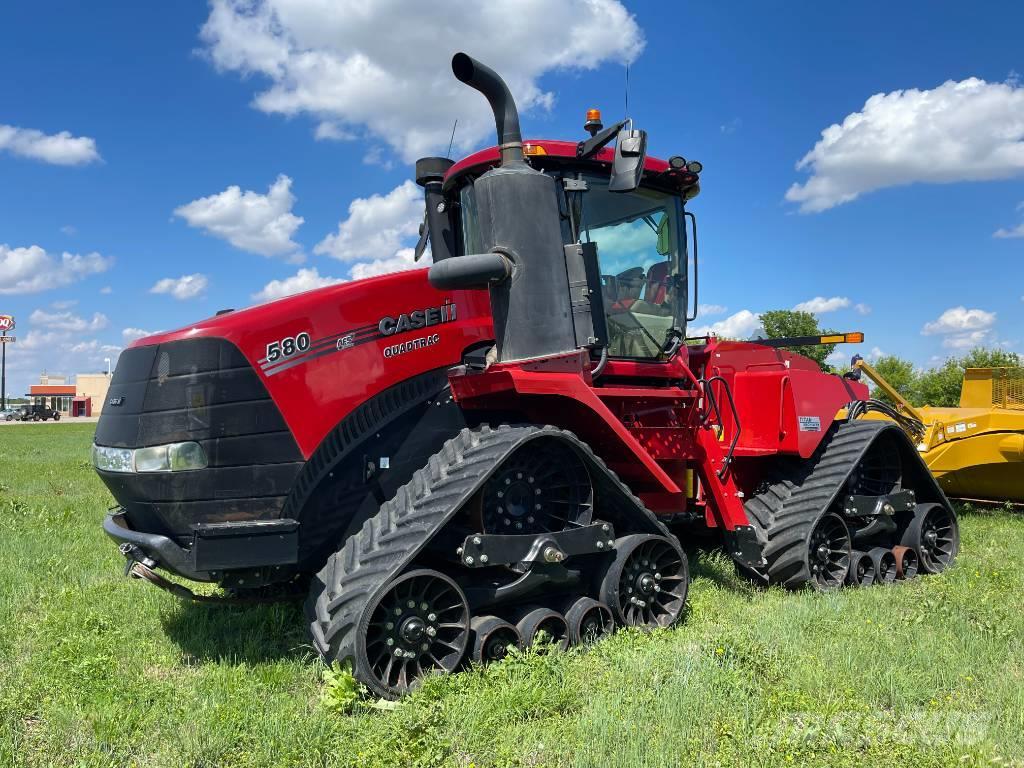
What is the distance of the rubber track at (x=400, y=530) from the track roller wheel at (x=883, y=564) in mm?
3477

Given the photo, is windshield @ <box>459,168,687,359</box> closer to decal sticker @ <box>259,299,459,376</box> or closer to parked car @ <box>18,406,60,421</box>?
decal sticker @ <box>259,299,459,376</box>

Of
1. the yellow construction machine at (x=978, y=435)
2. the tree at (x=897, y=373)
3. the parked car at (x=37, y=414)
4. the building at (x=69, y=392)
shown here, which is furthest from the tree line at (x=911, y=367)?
the building at (x=69, y=392)

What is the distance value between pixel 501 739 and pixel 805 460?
14.0 feet

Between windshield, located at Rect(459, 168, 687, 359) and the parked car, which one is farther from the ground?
the parked car

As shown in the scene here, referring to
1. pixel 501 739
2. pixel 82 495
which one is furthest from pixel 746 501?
pixel 82 495

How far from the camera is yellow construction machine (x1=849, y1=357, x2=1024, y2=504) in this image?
30.0 feet

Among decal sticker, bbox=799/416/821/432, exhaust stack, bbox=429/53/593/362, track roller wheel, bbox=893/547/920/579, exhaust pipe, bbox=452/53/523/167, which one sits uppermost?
exhaust pipe, bbox=452/53/523/167

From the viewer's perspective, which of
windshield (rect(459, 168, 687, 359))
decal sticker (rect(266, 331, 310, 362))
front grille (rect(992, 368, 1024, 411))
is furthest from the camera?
front grille (rect(992, 368, 1024, 411))

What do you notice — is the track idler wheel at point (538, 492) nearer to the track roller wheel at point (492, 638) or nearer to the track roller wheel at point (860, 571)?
the track roller wheel at point (492, 638)

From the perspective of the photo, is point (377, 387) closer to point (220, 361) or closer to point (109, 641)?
point (220, 361)

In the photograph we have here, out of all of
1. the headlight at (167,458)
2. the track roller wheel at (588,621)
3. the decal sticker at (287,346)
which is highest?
the decal sticker at (287,346)

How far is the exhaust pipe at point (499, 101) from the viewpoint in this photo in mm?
4648

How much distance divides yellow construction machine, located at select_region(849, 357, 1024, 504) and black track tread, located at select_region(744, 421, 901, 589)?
1.89 meters

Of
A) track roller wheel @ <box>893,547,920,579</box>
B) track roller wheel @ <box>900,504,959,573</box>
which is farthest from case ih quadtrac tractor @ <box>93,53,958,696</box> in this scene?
track roller wheel @ <box>900,504,959,573</box>
